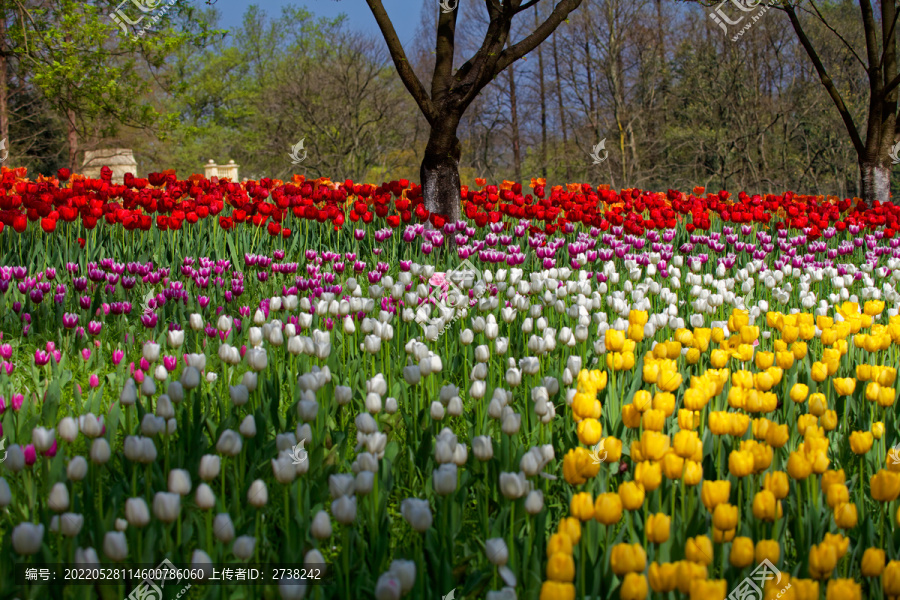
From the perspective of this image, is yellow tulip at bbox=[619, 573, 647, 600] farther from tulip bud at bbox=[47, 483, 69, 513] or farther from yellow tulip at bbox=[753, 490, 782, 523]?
tulip bud at bbox=[47, 483, 69, 513]

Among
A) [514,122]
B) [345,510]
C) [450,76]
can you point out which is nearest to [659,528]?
[345,510]

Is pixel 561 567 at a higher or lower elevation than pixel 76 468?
lower

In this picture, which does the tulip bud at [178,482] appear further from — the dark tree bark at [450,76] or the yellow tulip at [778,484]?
the dark tree bark at [450,76]

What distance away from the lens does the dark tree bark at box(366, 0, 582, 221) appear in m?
6.04

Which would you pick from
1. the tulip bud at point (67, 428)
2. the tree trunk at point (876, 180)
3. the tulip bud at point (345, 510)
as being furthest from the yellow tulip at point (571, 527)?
the tree trunk at point (876, 180)

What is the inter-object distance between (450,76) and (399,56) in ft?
1.68

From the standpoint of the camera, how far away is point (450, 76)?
6457 millimetres

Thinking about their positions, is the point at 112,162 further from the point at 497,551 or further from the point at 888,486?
the point at 888,486

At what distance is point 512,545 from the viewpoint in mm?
1703

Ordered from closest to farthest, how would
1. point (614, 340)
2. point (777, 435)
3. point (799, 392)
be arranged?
point (777, 435) → point (799, 392) → point (614, 340)

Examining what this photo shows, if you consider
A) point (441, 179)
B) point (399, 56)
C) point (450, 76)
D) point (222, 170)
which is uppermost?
point (222, 170)

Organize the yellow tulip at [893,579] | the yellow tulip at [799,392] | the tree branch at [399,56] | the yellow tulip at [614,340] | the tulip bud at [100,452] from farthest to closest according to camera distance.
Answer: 1. the tree branch at [399,56]
2. the yellow tulip at [614,340]
3. the yellow tulip at [799,392]
4. the tulip bud at [100,452]
5. the yellow tulip at [893,579]

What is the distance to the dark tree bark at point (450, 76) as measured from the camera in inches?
238

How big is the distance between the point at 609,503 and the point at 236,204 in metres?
5.14
